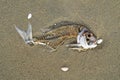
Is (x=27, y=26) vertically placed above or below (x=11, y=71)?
above

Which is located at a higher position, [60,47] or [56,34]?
[56,34]

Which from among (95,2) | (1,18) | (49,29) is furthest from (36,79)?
(95,2)

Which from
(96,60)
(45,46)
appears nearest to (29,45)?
(45,46)

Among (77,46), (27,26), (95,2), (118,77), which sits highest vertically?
(95,2)

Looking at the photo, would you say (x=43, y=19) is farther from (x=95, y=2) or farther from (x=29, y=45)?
(x=95, y=2)

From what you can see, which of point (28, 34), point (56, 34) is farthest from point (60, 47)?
point (28, 34)

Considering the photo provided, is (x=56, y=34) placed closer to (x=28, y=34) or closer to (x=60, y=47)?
(x=60, y=47)

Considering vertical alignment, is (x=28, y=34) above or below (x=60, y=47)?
above
